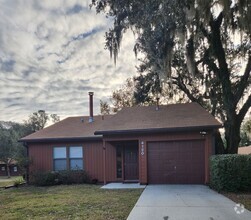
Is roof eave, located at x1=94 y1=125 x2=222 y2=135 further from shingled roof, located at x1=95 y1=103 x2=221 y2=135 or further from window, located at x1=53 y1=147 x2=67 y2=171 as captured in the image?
window, located at x1=53 y1=147 x2=67 y2=171

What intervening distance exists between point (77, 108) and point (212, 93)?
11124 millimetres

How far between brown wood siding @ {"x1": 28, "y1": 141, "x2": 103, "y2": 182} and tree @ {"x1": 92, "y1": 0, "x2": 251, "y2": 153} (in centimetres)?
507

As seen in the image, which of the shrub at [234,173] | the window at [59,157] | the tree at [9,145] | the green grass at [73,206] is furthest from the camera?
the tree at [9,145]

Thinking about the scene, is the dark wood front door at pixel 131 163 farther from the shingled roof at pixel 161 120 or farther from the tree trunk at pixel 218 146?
the tree trunk at pixel 218 146

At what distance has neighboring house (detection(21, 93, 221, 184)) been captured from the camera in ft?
45.8

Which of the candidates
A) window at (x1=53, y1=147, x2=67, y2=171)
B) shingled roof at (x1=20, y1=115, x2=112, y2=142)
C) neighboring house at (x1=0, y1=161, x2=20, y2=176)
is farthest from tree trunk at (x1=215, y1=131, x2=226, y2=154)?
neighboring house at (x1=0, y1=161, x2=20, y2=176)

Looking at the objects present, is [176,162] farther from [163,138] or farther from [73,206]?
[73,206]

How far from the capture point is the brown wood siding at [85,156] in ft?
53.1

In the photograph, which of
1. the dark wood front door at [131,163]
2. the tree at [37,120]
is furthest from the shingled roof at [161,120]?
the tree at [37,120]

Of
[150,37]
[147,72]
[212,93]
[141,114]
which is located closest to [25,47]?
[150,37]

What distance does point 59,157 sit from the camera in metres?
16.9

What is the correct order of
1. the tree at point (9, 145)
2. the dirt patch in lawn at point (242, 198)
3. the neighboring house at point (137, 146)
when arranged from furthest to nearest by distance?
the tree at point (9, 145), the neighboring house at point (137, 146), the dirt patch in lawn at point (242, 198)

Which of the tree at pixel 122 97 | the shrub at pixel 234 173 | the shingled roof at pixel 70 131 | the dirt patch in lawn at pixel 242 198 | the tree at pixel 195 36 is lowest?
the dirt patch in lawn at pixel 242 198

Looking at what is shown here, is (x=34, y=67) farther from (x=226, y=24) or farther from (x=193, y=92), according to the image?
(x=193, y=92)
